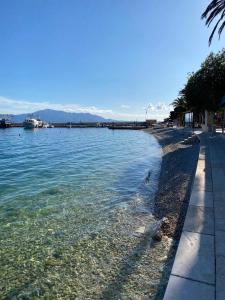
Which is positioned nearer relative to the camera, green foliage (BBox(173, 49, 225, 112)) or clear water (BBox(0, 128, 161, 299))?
clear water (BBox(0, 128, 161, 299))

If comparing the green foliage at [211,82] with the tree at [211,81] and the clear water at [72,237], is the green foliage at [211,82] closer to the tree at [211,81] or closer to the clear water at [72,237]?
the tree at [211,81]

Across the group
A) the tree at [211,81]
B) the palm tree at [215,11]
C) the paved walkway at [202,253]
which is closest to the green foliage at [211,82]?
the tree at [211,81]

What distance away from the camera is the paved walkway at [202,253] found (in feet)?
14.0

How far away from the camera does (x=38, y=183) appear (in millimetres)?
16312

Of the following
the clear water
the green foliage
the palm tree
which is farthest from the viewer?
the green foliage

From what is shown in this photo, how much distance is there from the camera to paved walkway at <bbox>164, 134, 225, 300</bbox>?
4.27 m

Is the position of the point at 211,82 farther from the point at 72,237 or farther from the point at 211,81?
the point at 72,237

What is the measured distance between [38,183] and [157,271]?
11.8 meters

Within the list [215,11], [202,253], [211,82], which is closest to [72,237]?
[202,253]

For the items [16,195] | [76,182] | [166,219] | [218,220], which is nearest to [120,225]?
[166,219]

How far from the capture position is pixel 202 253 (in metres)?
5.37

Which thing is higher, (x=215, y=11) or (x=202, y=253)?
(x=215, y=11)

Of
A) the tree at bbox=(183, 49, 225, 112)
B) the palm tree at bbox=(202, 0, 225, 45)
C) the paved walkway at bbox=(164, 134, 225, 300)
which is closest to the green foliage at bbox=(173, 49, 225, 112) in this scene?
the tree at bbox=(183, 49, 225, 112)

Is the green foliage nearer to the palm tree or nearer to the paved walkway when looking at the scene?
the palm tree
